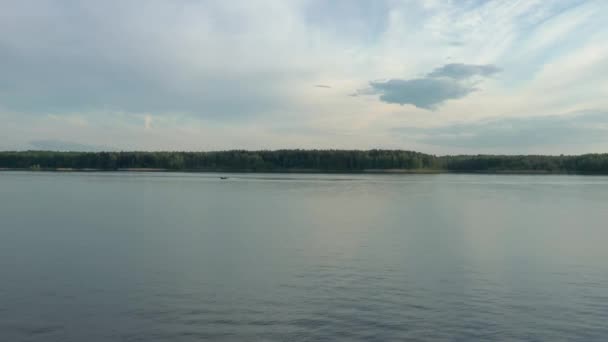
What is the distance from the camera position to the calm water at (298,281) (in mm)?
9211

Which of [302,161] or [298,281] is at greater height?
[302,161]

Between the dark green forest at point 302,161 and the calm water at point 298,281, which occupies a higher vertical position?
the dark green forest at point 302,161

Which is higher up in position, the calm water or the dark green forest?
the dark green forest

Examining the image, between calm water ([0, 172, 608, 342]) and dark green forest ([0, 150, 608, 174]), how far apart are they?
115 metres

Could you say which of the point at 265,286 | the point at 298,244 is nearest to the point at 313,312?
the point at 265,286

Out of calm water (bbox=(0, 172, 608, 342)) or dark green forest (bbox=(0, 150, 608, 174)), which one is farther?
dark green forest (bbox=(0, 150, 608, 174))

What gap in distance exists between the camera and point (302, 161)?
140125mm

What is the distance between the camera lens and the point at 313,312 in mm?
10117

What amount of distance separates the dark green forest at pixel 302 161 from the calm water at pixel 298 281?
115 metres

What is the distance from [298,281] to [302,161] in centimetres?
12753

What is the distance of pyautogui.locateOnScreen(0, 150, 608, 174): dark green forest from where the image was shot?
13750cm

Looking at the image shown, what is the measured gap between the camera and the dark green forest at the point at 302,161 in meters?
138

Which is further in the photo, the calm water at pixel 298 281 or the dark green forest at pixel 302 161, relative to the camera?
the dark green forest at pixel 302 161

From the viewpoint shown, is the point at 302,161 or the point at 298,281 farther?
the point at 302,161
